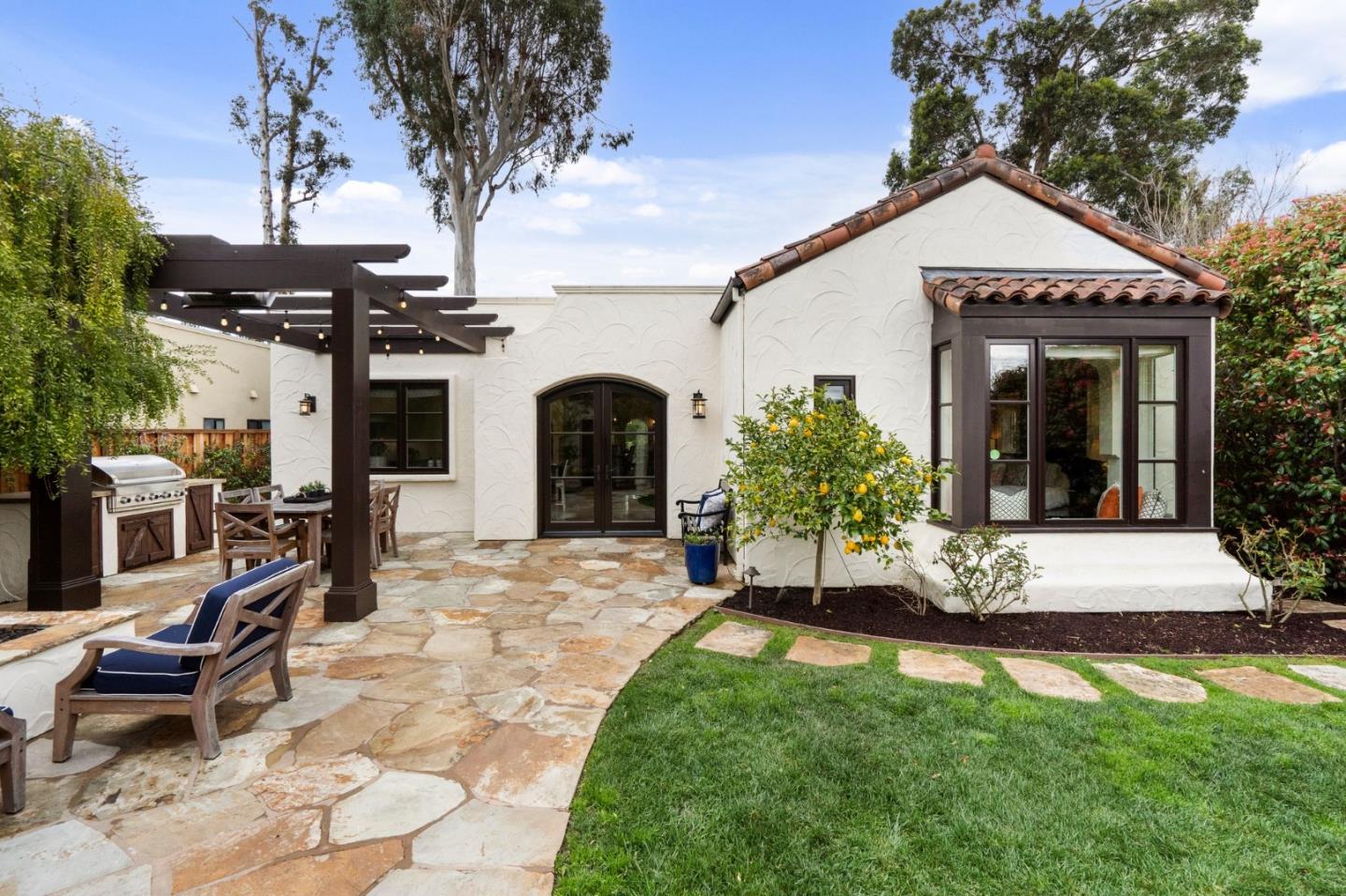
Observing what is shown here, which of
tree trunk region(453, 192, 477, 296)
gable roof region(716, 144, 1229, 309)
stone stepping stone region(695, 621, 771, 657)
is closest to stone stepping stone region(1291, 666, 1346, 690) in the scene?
stone stepping stone region(695, 621, 771, 657)

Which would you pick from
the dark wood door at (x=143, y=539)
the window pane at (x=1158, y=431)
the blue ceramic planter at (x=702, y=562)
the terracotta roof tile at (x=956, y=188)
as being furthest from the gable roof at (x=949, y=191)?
the dark wood door at (x=143, y=539)

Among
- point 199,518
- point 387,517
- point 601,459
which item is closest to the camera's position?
point 387,517

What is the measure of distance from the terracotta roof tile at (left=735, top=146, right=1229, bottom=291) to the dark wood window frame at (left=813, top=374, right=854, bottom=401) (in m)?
1.18

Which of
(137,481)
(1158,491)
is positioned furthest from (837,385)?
(137,481)

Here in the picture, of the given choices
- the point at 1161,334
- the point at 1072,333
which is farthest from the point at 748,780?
the point at 1161,334

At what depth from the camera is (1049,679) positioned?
397 centimetres

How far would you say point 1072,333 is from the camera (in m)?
5.62

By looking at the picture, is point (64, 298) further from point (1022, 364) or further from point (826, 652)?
point (1022, 364)

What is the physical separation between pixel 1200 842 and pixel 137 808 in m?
4.42

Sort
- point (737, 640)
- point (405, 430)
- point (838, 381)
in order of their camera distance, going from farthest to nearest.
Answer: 1. point (405, 430)
2. point (838, 381)
3. point (737, 640)

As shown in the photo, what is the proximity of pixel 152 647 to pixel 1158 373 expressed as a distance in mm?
8027

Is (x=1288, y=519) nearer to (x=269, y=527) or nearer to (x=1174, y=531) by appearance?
(x=1174, y=531)

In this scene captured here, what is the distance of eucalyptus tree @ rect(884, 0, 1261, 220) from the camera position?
1449 cm

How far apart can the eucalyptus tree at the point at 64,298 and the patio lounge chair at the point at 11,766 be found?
203cm
